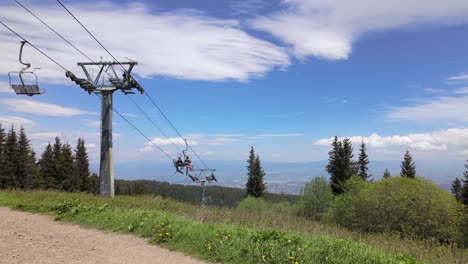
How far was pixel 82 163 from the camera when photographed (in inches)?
3376

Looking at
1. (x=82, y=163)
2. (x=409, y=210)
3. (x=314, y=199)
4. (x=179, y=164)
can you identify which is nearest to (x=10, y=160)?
(x=82, y=163)

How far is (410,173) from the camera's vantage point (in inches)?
2707

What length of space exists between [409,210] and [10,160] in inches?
2552

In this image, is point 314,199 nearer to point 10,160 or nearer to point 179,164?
point 179,164

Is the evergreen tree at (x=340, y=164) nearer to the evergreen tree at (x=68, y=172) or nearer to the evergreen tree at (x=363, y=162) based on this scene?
the evergreen tree at (x=363, y=162)

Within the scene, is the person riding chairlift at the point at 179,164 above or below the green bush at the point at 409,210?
above

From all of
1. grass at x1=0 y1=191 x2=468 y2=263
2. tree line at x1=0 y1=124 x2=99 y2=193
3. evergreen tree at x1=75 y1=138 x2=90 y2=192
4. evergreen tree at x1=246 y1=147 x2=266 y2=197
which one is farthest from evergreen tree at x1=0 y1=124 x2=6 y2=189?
grass at x1=0 y1=191 x2=468 y2=263

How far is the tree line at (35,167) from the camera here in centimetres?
6681

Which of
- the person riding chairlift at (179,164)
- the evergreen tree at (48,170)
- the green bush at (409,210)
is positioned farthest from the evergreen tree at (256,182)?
the person riding chairlift at (179,164)

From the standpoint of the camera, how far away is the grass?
702cm

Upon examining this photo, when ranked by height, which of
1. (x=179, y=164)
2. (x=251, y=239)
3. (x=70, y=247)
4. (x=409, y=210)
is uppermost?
(x=179, y=164)

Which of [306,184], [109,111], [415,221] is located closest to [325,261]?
[109,111]

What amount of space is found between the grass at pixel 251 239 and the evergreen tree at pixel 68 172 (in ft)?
212

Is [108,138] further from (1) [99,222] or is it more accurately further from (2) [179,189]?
(2) [179,189]
